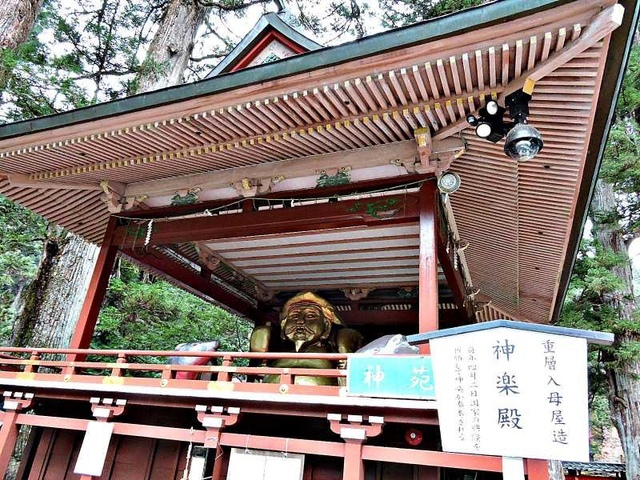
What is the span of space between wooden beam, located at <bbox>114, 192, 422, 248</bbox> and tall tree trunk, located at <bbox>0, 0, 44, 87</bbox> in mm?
5189

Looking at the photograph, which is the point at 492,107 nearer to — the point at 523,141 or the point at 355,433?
the point at 523,141

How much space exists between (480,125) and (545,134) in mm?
746

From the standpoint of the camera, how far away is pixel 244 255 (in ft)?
23.3

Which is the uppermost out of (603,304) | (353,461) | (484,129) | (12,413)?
(603,304)

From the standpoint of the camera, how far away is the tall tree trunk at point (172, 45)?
10.7 m

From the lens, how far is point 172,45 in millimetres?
11758

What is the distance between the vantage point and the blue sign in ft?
11.2

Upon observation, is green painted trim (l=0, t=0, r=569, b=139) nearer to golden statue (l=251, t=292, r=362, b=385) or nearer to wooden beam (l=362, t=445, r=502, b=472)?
wooden beam (l=362, t=445, r=502, b=472)

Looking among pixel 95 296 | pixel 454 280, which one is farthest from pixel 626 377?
pixel 95 296

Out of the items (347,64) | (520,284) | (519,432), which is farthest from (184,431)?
(520,284)

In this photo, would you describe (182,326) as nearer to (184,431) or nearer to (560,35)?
(184,431)

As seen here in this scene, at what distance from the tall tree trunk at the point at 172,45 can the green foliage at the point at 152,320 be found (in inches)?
199

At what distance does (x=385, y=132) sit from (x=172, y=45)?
965 centimetres

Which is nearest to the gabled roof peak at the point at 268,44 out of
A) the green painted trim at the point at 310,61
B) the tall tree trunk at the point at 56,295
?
the green painted trim at the point at 310,61
